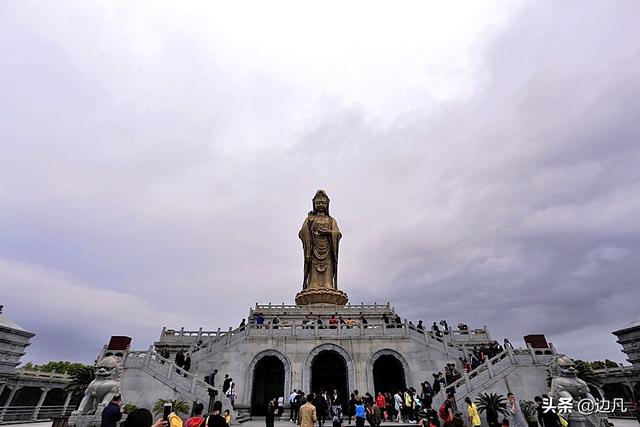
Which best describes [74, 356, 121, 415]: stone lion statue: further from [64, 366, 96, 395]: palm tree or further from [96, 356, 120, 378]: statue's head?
[64, 366, 96, 395]: palm tree

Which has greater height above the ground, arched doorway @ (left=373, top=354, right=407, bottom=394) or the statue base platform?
the statue base platform

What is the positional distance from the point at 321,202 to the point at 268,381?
18.7 m

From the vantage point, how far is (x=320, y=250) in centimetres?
3447

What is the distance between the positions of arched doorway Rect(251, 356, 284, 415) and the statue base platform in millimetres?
7483

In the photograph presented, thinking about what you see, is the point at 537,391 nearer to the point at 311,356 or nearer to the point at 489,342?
the point at 489,342

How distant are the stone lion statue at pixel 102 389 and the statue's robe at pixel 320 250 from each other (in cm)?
2057

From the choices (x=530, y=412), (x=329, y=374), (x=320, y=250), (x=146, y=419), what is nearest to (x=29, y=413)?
(x=329, y=374)

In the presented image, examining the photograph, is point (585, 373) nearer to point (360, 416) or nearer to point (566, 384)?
point (566, 384)

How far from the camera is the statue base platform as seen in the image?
3023 centimetres

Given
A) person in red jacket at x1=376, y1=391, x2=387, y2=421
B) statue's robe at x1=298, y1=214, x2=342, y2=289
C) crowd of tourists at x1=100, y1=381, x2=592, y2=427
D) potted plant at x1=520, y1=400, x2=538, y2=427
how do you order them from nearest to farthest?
crowd of tourists at x1=100, y1=381, x2=592, y2=427 → potted plant at x1=520, y1=400, x2=538, y2=427 → person in red jacket at x1=376, y1=391, x2=387, y2=421 → statue's robe at x1=298, y1=214, x2=342, y2=289

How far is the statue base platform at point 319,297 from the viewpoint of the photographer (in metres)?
30.2

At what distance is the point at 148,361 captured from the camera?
58.0 feet

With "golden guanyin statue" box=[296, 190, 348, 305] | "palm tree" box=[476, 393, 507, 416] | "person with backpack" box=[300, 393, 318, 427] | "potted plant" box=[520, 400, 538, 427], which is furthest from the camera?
"golden guanyin statue" box=[296, 190, 348, 305]

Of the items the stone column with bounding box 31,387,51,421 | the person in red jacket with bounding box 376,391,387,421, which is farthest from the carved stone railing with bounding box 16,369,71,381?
the person in red jacket with bounding box 376,391,387,421
